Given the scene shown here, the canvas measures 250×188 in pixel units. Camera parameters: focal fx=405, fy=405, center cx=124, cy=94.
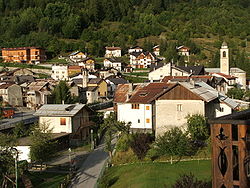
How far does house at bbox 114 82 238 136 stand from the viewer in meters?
Result: 27.2

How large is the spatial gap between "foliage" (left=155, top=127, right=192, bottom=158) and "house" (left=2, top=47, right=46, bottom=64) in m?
70.0

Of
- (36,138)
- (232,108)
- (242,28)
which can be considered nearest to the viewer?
(36,138)

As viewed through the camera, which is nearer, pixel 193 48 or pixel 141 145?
pixel 141 145

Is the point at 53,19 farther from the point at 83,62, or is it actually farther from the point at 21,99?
the point at 21,99

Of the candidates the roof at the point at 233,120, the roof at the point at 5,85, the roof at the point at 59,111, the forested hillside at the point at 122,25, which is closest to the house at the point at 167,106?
the roof at the point at 59,111

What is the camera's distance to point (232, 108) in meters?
29.5

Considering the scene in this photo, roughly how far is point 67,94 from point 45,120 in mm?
12117

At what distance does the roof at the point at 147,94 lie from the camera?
29.8m

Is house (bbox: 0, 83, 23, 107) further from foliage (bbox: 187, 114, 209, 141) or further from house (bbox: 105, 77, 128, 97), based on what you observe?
foliage (bbox: 187, 114, 209, 141)

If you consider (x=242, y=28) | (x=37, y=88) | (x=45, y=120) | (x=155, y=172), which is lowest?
(x=155, y=172)

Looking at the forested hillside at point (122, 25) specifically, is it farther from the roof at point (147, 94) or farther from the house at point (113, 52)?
the roof at point (147, 94)

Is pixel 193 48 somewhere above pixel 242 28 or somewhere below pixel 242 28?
below

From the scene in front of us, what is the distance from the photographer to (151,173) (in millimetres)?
21484

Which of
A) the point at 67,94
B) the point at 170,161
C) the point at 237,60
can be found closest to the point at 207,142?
the point at 170,161
